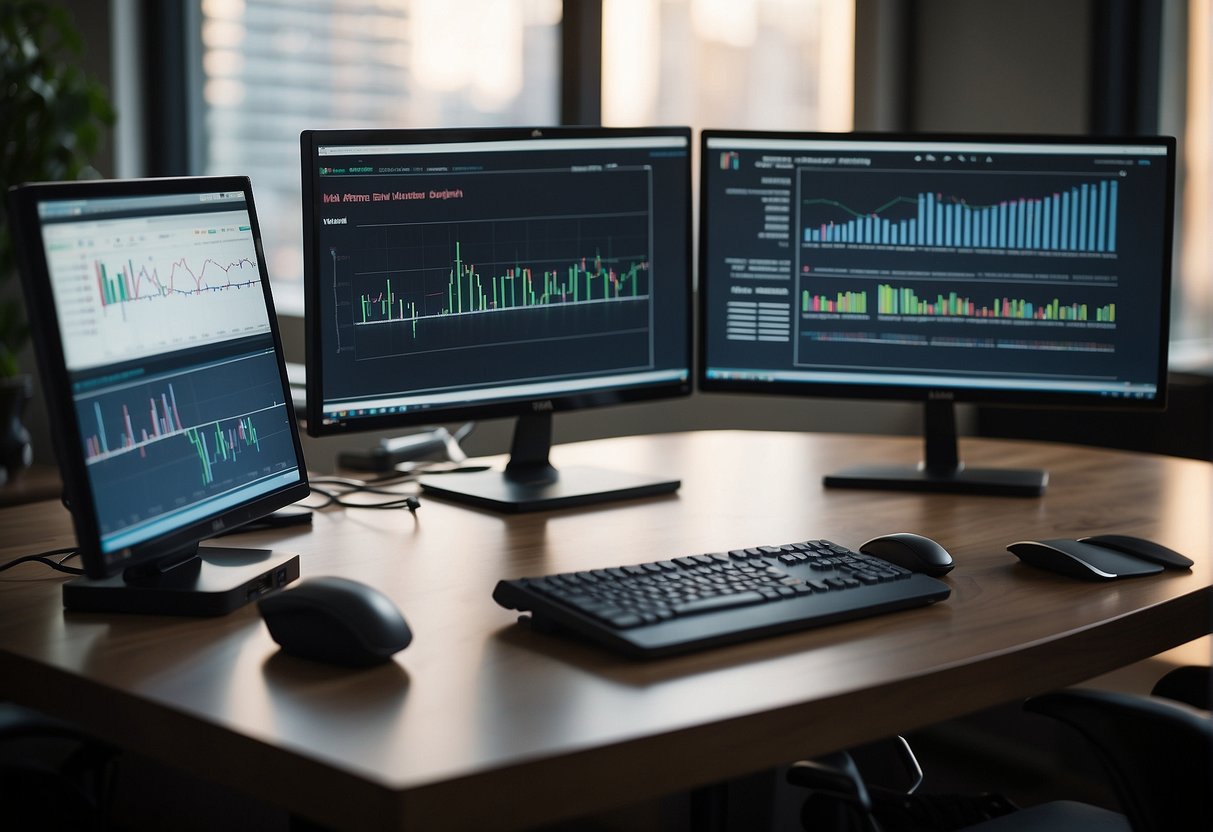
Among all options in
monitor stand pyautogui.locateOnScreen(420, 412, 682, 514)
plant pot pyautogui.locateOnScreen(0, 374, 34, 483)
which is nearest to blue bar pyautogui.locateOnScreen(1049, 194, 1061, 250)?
monitor stand pyautogui.locateOnScreen(420, 412, 682, 514)

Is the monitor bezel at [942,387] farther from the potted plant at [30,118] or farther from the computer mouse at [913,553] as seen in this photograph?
the potted plant at [30,118]

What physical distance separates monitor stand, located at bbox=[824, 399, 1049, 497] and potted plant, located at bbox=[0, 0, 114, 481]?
7.39ft

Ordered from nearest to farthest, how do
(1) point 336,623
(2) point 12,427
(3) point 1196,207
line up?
(1) point 336,623 < (3) point 1196,207 < (2) point 12,427

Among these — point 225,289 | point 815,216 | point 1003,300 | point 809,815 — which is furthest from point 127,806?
point 1003,300

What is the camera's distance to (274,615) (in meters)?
1.14

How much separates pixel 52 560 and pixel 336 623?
55 centimetres

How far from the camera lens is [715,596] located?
4.08 feet

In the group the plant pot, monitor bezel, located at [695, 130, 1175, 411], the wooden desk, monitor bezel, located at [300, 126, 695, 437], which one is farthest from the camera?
the plant pot

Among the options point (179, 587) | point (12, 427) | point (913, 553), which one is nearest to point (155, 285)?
point (179, 587)

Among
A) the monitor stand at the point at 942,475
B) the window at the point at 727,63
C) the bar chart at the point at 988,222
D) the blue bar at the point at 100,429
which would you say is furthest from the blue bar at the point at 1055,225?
the window at the point at 727,63

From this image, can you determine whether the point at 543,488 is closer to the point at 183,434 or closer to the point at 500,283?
the point at 500,283

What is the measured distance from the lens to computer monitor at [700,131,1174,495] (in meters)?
1.89

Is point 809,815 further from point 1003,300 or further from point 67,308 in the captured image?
point 1003,300

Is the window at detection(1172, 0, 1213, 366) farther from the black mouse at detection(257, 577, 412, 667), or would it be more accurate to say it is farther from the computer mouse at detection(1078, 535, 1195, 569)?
the black mouse at detection(257, 577, 412, 667)
